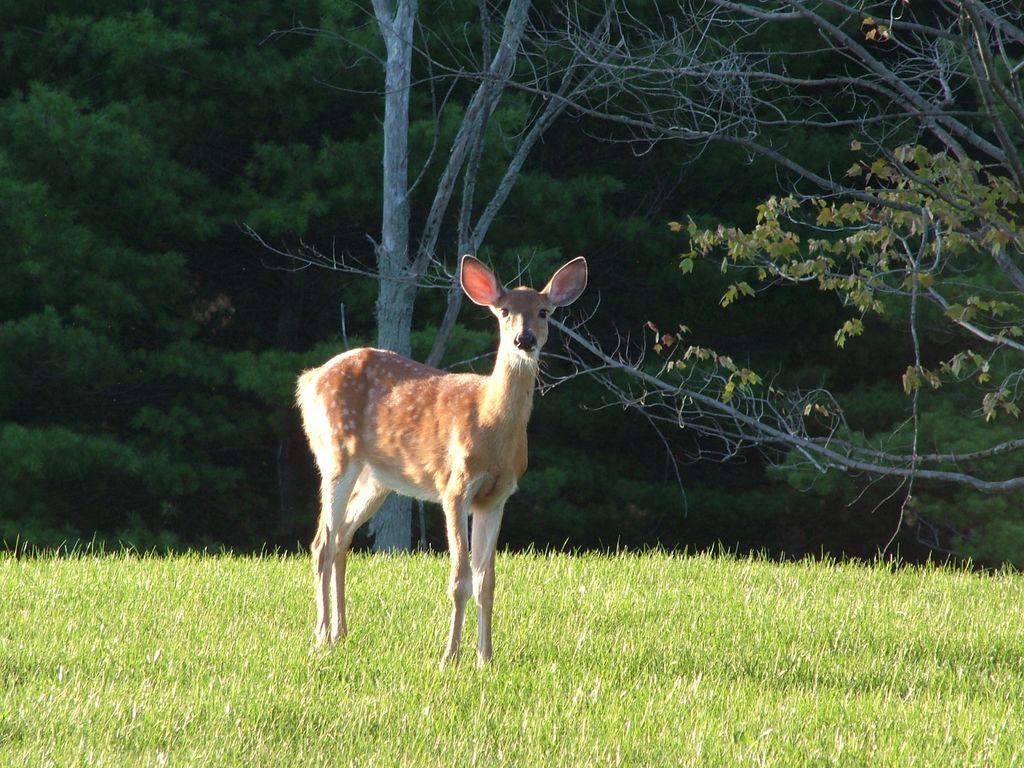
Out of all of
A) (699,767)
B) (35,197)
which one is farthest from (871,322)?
(699,767)

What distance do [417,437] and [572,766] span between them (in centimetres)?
216

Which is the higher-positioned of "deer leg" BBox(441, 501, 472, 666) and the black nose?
the black nose

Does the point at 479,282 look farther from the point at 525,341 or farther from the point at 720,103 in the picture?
the point at 720,103

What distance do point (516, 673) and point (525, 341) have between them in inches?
50.9

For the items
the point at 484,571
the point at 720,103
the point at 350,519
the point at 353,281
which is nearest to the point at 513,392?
the point at 484,571

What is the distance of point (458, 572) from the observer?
19.8ft

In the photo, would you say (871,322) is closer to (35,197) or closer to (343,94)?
(343,94)

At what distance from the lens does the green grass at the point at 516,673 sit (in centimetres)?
474

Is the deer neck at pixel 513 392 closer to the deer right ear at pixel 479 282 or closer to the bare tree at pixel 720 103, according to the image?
the deer right ear at pixel 479 282

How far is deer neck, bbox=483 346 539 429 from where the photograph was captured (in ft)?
19.8

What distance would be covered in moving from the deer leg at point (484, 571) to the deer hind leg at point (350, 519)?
2.30 ft

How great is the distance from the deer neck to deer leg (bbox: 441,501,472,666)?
401 mm

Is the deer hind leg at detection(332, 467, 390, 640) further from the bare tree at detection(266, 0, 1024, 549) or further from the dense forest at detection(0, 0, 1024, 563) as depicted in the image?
the dense forest at detection(0, 0, 1024, 563)

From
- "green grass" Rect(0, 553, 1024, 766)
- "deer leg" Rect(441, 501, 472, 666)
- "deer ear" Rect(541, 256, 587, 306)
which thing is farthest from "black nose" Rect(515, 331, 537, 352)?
"green grass" Rect(0, 553, 1024, 766)
